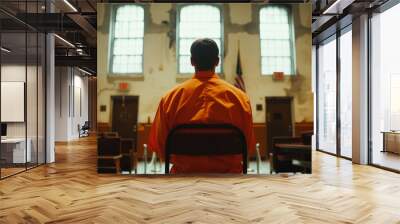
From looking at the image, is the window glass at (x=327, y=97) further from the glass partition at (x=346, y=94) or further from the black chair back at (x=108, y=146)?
the black chair back at (x=108, y=146)

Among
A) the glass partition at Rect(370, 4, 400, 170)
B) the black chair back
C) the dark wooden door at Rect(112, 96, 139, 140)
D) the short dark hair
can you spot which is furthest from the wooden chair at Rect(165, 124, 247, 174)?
the glass partition at Rect(370, 4, 400, 170)

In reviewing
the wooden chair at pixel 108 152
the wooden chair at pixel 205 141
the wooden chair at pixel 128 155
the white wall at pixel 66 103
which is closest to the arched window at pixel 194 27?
the wooden chair at pixel 205 141

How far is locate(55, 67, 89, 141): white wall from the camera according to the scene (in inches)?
656

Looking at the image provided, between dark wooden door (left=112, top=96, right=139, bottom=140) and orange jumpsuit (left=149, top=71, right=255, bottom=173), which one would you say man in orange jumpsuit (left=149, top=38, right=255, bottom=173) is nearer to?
orange jumpsuit (left=149, top=71, right=255, bottom=173)

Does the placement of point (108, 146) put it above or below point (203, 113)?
below

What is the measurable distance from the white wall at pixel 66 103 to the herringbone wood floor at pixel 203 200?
10779 mm

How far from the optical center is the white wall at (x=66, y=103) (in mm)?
16672

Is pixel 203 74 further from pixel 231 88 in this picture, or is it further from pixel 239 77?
pixel 239 77

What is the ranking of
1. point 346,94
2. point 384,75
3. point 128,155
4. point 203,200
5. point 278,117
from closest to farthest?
point 278,117 → point 128,155 → point 203,200 → point 384,75 → point 346,94

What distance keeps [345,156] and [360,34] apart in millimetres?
3059

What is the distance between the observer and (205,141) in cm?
235

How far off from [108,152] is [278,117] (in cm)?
136

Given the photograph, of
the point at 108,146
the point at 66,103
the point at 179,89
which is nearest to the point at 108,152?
the point at 108,146

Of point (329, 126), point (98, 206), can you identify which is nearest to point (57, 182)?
point (98, 206)
